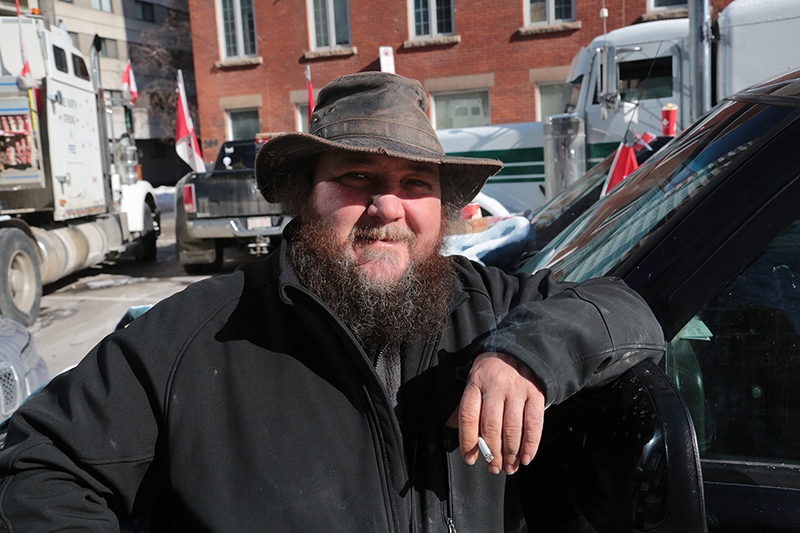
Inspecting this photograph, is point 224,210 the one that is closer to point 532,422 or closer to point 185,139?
point 185,139

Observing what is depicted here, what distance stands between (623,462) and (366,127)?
106 cm

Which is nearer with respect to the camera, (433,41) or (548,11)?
(548,11)

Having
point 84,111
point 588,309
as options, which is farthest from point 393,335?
point 84,111

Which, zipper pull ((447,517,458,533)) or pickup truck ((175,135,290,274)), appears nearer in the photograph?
zipper pull ((447,517,458,533))

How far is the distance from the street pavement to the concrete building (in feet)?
61.7

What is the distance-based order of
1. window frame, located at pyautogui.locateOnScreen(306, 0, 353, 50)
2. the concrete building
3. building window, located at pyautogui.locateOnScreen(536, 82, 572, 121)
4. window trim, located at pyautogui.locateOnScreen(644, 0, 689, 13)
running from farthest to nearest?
the concrete building → window frame, located at pyautogui.locateOnScreen(306, 0, 353, 50) → building window, located at pyautogui.locateOnScreen(536, 82, 572, 121) → window trim, located at pyautogui.locateOnScreen(644, 0, 689, 13)

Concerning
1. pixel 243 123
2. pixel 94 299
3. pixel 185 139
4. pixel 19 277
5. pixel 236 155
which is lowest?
pixel 94 299

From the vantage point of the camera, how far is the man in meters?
1.31

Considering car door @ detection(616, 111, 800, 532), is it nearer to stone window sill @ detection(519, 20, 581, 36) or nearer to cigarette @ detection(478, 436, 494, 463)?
cigarette @ detection(478, 436, 494, 463)

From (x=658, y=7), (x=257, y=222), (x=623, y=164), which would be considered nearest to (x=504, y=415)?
(x=623, y=164)

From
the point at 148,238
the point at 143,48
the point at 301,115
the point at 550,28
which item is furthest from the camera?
the point at 143,48

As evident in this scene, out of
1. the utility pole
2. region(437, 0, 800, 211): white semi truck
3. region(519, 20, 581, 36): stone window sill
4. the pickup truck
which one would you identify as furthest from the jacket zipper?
region(519, 20, 581, 36): stone window sill

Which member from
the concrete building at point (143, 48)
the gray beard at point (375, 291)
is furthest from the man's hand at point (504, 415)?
the concrete building at point (143, 48)

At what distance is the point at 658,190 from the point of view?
6.05ft
